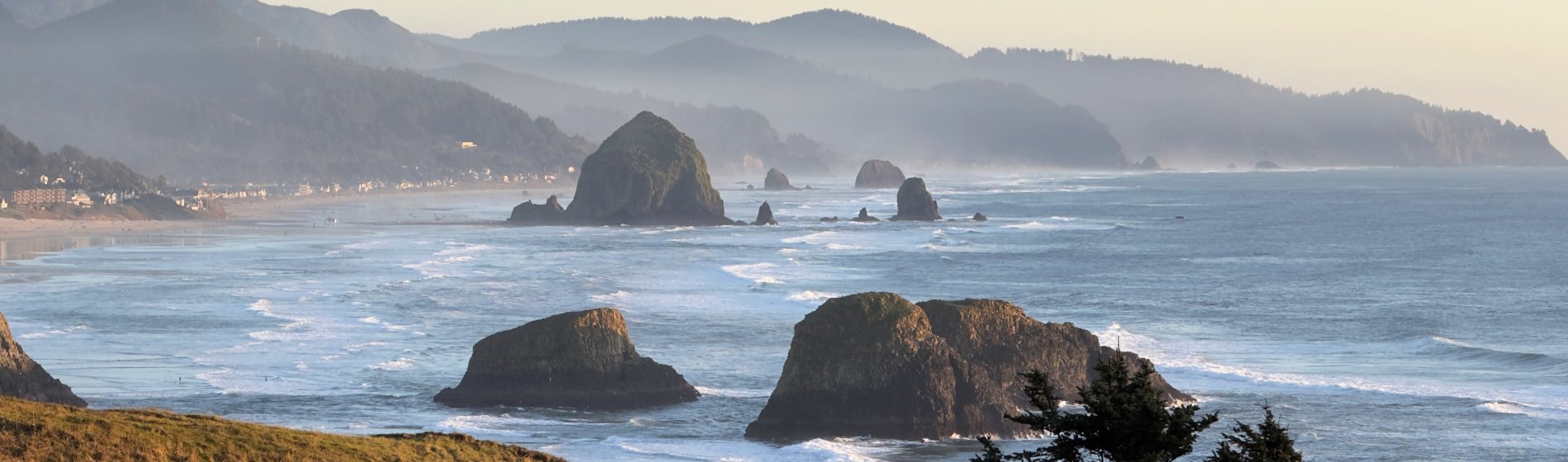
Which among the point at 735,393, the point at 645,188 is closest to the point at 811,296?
the point at 735,393

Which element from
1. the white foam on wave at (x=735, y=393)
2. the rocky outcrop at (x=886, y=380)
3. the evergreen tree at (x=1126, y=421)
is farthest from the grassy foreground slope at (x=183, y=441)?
the white foam on wave at (x=735, y=393)

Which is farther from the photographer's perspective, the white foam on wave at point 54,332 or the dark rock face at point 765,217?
the dark rock face at point 765,217

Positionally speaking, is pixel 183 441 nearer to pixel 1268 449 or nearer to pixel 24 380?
pixel 24 380

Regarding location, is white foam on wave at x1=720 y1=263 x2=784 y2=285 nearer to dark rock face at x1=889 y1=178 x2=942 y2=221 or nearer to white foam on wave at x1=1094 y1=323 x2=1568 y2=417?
white foam on wave at x1=1094 y1=323 x2=1568 y2=417

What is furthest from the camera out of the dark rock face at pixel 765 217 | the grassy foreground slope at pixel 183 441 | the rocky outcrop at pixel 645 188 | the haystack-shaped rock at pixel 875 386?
the rocky outcrop at pixel 645 188

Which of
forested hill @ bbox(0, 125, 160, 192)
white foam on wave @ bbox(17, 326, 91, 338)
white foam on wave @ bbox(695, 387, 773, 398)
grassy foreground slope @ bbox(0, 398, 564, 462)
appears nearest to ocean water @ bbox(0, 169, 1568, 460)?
white foam on wave @ bbox(695, 387, 773, 398)

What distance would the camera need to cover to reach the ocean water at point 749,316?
39.7 metres

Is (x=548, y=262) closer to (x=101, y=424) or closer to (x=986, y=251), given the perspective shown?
(x=986, y=251)

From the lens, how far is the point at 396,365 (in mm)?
48656

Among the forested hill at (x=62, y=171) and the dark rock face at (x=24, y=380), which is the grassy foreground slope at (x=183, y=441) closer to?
the dark rock face at (x=24, y=380)

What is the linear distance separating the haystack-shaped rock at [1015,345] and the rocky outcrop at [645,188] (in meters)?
100

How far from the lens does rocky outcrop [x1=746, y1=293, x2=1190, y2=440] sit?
3812cm

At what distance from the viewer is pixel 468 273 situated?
271 feet

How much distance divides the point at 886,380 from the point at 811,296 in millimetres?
31621
